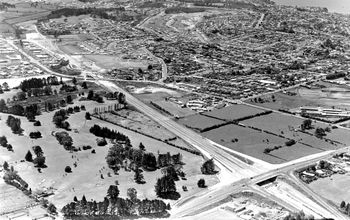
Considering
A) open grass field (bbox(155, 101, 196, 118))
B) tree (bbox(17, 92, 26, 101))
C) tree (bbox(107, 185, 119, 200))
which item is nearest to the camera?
tree (bbox(107, 185, 119, 200))

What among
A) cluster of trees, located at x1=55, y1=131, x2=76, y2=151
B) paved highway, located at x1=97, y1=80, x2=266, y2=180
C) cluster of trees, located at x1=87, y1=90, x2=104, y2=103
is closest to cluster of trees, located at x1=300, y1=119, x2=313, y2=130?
paved highway, located at x1=97, y1=80, x2=266, y2=180

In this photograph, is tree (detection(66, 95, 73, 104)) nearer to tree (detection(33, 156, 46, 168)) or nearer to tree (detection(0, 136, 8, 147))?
tree (detection(0, 136, 8, 147))

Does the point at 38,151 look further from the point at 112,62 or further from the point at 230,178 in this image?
the point at 112,62

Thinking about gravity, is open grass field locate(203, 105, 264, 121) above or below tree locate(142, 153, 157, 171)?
below

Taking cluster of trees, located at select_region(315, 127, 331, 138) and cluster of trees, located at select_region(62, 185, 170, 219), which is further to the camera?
cluster of trees, located at select_region(315, 127, 331, 138)

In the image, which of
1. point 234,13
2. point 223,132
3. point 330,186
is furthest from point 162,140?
point 234,13

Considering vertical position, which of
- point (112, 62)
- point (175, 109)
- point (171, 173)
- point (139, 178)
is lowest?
point (112, 62)

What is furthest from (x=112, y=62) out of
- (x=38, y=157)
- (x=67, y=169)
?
(x=67, y=169)

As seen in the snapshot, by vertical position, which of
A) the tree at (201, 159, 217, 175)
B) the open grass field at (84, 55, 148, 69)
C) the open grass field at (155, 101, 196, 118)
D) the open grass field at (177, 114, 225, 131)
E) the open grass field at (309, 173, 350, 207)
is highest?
the tree at (201, 159, 217, 175)
